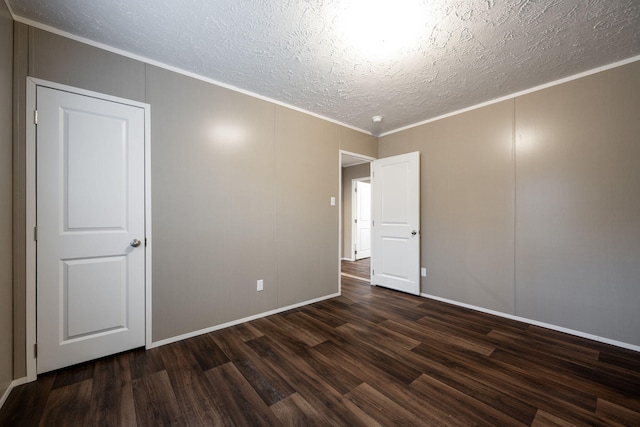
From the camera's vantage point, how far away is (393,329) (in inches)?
102

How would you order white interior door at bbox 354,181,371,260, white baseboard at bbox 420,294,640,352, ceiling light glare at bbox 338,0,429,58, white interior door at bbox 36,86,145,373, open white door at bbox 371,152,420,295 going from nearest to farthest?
ceiling light glare at bbox 338,0,429,58, white interior door at bbox 36,86,145,373, white baseboard at bbox 420,294,640,352, open white door at bbox 371,152,420,295, white interior door at bbox 354,181,371,260

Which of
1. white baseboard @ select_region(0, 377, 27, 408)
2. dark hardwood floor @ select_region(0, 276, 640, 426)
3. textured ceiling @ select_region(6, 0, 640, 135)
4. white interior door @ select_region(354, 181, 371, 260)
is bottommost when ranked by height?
dark hardwood floor @ select_region(0, 276, 640, 426)

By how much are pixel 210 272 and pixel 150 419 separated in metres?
1.22

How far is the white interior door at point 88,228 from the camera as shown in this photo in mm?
1805

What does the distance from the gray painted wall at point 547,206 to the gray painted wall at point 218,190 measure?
172cm

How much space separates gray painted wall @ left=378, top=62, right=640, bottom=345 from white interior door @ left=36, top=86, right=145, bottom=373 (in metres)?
3.46

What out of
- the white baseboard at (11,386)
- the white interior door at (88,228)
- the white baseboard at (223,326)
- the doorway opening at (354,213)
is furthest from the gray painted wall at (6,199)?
the doorway opening at (354,213)

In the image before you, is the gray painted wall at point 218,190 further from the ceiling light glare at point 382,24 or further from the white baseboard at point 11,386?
the ceiling light glare at point 382,24

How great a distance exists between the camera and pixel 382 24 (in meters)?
1.78

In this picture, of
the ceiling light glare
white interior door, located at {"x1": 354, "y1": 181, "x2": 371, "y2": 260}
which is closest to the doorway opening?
white interior door, located at {"x1": 354, "y1": 181, "x2": 371, "y2": 260}

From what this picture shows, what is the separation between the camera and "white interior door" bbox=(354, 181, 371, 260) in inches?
254

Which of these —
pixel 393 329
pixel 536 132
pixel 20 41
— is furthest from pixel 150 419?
pixel 536 132

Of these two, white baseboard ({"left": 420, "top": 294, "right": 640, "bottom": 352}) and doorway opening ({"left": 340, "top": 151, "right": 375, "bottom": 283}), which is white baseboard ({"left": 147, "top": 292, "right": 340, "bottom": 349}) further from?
doorway opening ({"left": 340, "top": 151, "right": 375, "bottom": 283})

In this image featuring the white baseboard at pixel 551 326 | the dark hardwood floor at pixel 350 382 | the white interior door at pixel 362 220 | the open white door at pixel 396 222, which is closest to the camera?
the dark hardwood floor at pixel 350 382
